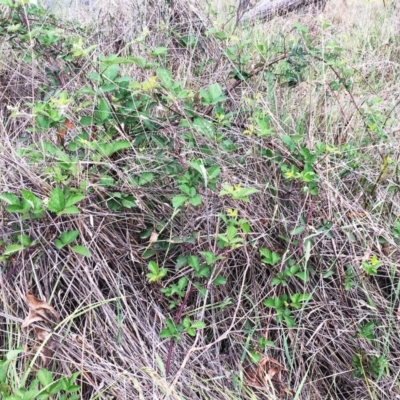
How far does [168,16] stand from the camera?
2.62 metres

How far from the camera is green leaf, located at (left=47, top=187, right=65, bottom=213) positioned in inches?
50.9

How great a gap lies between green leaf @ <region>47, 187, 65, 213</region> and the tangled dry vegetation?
0.08 metres

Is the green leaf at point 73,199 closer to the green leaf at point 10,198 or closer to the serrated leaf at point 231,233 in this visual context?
the green leaf at point 10,198

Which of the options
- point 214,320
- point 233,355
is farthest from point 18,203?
point 233,355

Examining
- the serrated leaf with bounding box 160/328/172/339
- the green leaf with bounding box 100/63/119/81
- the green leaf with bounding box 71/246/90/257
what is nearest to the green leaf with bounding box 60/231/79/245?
the green leaf with bounding box 71/246/90/257

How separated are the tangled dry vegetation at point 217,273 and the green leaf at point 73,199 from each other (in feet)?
0.29

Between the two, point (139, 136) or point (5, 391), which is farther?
point (139, 136)

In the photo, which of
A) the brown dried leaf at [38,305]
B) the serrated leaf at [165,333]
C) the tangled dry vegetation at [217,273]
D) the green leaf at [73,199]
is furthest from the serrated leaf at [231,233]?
the brown dried leaf at [38,305]

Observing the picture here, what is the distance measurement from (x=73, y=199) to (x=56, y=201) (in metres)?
0.05

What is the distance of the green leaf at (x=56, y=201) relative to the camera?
129 centimetres

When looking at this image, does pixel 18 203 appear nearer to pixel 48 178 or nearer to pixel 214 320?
pixel 48 178

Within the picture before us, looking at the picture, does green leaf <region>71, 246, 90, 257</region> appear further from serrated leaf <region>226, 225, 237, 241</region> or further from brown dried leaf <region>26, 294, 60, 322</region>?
serrated leaf <region>226, 225, 237, 241</region>

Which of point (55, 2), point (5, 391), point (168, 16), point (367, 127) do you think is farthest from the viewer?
point (55, 2)

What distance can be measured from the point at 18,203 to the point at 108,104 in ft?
1.44
